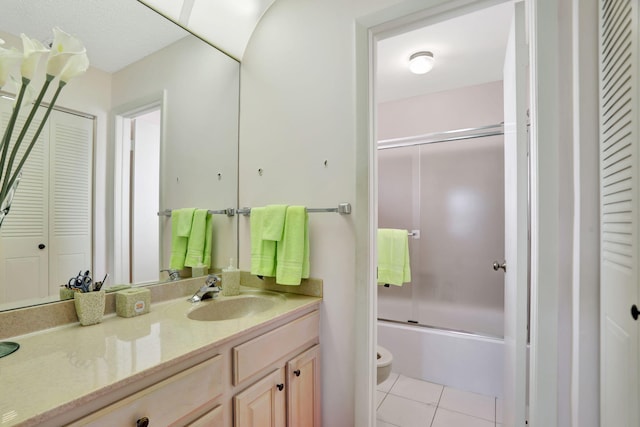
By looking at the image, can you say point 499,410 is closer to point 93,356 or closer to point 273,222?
point 273,222

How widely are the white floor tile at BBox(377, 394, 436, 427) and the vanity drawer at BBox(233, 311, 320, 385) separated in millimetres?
909

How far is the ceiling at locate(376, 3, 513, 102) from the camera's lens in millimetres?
1780

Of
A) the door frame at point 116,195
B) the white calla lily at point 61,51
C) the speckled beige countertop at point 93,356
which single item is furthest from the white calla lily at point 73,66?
the speckled beige countertop at point 93,356

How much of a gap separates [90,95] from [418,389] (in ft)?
8.57

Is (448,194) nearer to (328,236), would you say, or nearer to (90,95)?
(328,236)

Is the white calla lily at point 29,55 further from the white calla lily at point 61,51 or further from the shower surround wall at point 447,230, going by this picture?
the shower surround wall at point 447,230

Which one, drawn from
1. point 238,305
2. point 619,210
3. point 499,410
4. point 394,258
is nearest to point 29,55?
point 238,305

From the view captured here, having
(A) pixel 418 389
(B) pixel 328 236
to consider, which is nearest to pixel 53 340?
(B) pixel 328 236

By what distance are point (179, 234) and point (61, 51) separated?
3.05 feet

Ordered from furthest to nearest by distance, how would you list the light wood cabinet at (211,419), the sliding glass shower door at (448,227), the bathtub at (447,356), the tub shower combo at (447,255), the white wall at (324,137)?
the sliding glass shower door at (448,227) < the tub shower combo at (447,255) < the bathtub at (447,356) < the white wall at (324,137) < the light wood cabinet at (211,419)

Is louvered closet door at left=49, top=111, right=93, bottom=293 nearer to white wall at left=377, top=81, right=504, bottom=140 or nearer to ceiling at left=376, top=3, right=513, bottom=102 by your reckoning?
ceiling at left=376, top=3, right=513, bottom=102

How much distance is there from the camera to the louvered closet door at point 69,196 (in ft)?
3.59

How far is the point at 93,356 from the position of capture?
0.82 metres

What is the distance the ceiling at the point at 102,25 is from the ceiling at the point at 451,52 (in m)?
1.16
